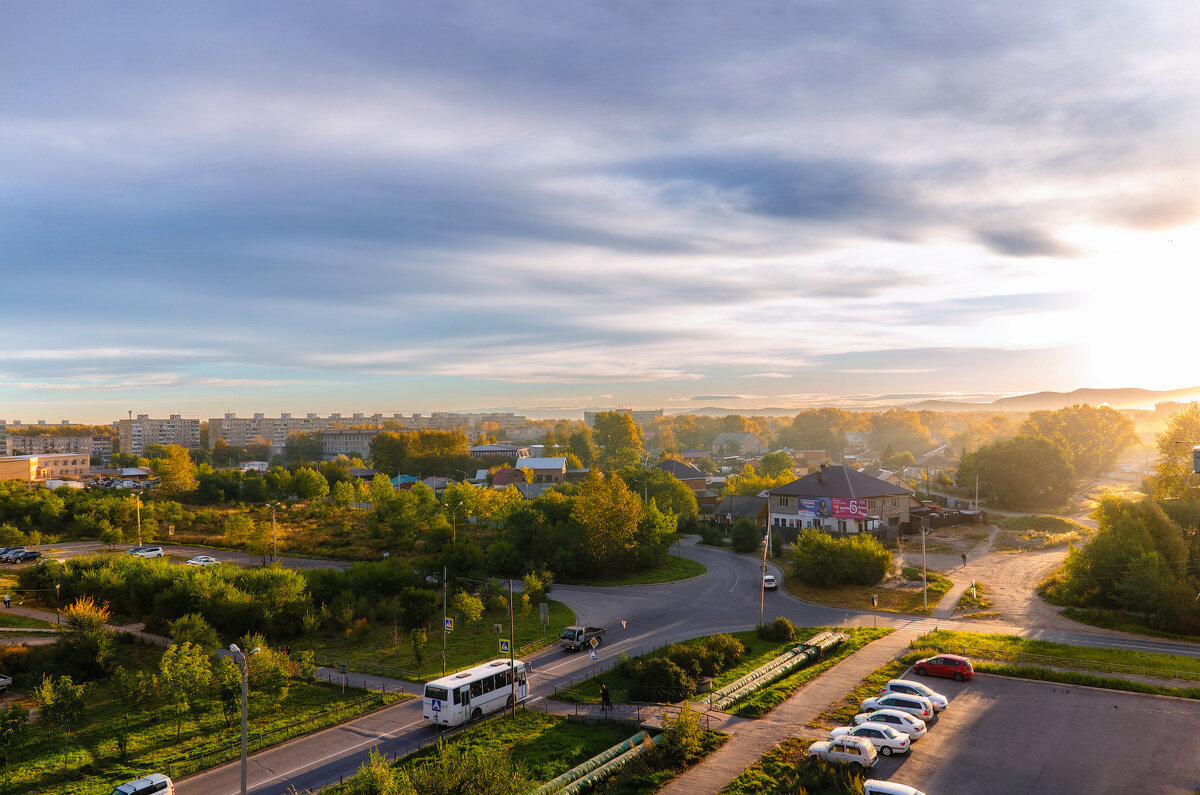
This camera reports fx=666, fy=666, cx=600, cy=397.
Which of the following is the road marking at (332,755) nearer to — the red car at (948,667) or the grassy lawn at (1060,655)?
the red car at (948,667)

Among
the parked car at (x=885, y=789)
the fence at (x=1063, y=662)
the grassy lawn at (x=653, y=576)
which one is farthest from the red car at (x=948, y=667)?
the grassy lawn at (x=653, y=576)

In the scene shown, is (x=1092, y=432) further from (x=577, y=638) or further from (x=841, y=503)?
(x=577, y=638)

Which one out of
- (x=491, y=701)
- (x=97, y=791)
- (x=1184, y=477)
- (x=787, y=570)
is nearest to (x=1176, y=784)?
(x=491, y=701)

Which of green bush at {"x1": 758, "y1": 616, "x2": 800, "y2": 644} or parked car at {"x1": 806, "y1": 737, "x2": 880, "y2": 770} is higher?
parked car at {"x1": 806, "y1": 737, "x2": 880, "y2": 770}

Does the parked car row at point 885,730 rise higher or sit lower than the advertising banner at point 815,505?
lower

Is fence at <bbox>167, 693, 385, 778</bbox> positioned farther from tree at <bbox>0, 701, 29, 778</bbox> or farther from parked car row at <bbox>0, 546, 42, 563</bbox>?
parked car row at <bbox>0, 546, 42, 563</bbox>

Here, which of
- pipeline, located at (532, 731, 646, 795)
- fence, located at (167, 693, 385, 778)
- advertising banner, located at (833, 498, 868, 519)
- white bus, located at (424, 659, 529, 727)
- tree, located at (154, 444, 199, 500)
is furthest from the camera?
tree, located at (154, 444, 199, 500)

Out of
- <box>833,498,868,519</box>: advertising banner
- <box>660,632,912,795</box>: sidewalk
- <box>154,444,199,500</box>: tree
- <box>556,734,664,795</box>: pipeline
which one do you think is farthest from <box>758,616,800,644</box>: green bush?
<box>154,444,199,500</box>: tree
